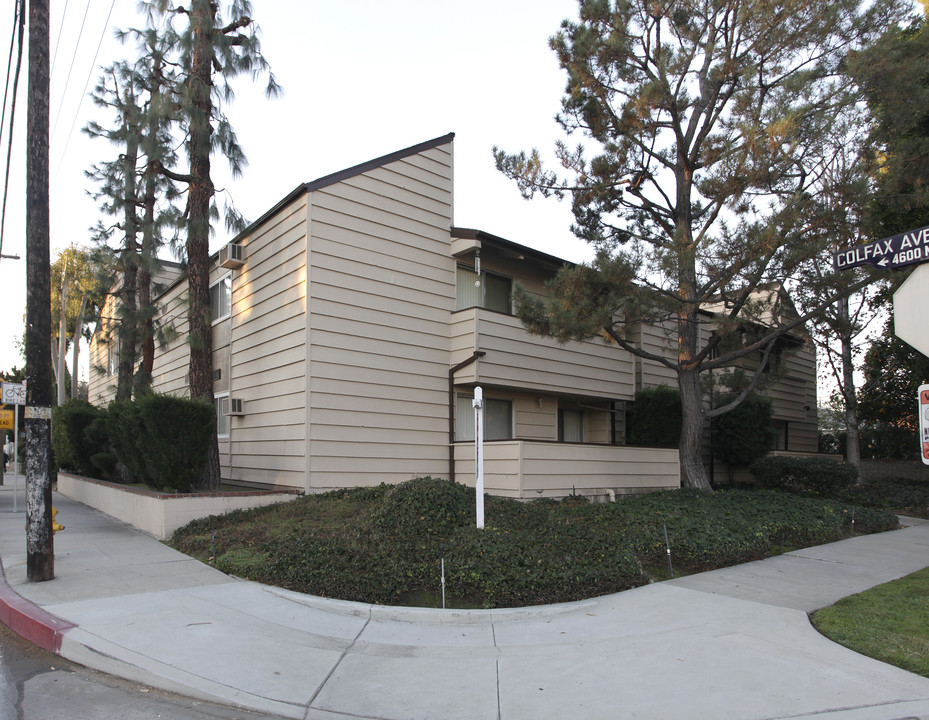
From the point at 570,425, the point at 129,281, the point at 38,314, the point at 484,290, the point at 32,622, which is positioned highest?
the point at 129,281

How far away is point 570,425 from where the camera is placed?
1759 centimetres

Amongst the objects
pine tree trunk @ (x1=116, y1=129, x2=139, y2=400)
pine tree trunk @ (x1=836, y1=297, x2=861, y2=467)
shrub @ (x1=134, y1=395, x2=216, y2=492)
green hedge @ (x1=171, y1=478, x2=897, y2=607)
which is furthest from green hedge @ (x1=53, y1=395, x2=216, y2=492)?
pine tree trunk @ (x1=836, y1=297, x2=861, y2=467)

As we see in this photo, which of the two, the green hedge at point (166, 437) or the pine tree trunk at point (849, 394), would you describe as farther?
the pine tree trunk at point (849, 394)

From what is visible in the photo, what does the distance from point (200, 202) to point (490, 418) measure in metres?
7.59

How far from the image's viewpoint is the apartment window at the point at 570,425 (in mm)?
17328

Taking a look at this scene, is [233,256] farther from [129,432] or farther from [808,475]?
[808,475]

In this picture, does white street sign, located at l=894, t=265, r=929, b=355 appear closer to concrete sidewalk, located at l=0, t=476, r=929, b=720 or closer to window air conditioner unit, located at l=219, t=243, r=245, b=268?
concrete sidewalk, located at l=0, t=476, r=929, b=720

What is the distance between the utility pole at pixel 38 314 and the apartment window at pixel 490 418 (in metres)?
8.24

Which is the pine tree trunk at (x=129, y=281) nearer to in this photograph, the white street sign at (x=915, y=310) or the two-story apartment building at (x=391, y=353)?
the two-story apartment building at (x=391, y=353)

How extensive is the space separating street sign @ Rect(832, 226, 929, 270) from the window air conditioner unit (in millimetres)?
12166

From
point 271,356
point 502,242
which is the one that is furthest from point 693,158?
point 271,356

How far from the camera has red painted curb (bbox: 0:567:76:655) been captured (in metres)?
5.83

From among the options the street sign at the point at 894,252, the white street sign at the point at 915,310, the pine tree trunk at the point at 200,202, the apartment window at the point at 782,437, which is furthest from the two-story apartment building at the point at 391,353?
the apartment window at the point at 782,437

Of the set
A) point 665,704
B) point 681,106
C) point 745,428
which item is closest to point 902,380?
point 745,428
